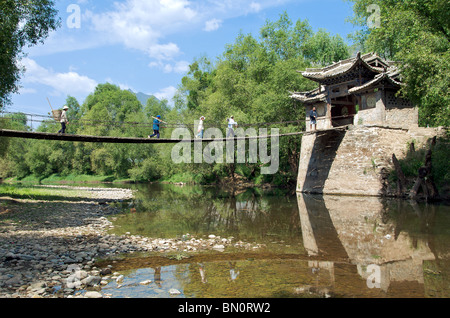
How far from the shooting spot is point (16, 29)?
11930mm

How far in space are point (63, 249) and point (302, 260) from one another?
16.3 ft

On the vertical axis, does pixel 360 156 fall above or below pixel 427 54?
below

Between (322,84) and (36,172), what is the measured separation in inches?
1795

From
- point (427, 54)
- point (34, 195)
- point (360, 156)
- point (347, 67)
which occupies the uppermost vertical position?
point (347, 67)

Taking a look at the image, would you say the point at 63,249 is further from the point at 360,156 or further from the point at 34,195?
the point at 360,156

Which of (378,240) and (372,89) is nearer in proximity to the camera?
(378,240)

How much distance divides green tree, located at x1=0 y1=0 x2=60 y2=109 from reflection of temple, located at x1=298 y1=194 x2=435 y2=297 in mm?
11717

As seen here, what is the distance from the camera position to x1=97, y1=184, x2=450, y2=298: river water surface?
475cm

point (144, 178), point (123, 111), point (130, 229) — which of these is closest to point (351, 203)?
point (130, 229)

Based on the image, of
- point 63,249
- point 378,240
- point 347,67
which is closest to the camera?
point 63,249

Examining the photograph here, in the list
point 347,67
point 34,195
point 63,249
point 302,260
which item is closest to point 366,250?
point 302,260

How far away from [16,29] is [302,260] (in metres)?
13.0

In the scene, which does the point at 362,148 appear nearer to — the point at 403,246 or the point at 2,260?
the point at 403,246

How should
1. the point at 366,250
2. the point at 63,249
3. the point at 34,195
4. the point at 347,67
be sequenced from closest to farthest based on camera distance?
the point at 63,249
the point at 366,250
the point at 34,195
the point at 347,67
